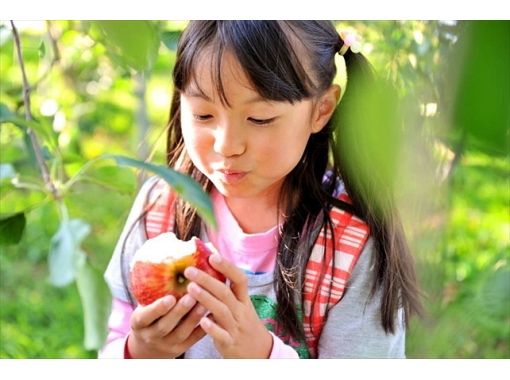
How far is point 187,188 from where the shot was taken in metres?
0.50

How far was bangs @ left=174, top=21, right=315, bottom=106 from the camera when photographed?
1.02m

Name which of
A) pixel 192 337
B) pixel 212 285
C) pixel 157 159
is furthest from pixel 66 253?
pixel 157 159

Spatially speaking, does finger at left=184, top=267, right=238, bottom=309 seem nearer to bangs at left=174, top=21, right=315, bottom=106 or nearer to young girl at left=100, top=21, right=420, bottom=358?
young girl at left=100, top=21, right=420, bottom=358

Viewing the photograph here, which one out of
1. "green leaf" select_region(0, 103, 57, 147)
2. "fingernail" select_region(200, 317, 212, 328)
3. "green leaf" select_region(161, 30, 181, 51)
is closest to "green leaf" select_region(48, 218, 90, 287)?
"green leaf" select_region(0, 103, 57, 147)

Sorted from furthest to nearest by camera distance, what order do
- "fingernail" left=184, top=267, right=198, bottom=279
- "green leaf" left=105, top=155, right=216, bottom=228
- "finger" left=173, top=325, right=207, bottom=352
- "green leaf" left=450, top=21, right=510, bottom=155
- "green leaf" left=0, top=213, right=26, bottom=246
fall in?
"finger" left=173, top=325, right=207, bottom=352
"fingernail" left=184, top=267, right=198, bottom=279
"green leaf" left=0, top=213, right=26, bottom=246
"green leaf" left=105, top=155, right=216, bottom=228
"green leaf" left=450, top=21, right=510, bottom=155

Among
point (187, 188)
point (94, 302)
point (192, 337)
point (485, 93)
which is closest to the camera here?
point (485, 93)

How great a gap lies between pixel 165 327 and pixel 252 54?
0.37m

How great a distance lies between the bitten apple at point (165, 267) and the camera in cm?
100

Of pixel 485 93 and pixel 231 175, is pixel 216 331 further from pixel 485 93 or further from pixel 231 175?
pixel 485 93

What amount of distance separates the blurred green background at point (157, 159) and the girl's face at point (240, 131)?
0.32ft

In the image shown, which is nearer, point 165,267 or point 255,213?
point 165,267

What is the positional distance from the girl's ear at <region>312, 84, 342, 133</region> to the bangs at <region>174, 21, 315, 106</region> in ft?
0.23

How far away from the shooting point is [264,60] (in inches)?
40.4
